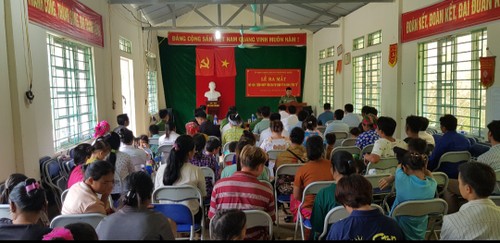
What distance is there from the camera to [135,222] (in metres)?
1.87

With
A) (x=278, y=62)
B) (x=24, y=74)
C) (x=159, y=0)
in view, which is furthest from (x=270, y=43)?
(x=24, y=74)

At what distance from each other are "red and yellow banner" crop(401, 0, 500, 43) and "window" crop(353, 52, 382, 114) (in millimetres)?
1206

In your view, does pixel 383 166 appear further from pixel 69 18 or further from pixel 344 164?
pixel 69 18

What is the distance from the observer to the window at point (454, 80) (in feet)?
16.1

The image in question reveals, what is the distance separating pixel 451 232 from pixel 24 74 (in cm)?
Answer: 384

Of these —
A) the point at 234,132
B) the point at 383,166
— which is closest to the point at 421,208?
the point at 383,166

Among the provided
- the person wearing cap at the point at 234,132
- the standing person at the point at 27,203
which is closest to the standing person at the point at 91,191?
the standing person at the point at 27,203

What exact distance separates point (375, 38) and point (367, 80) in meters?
0.92

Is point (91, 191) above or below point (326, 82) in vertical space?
below

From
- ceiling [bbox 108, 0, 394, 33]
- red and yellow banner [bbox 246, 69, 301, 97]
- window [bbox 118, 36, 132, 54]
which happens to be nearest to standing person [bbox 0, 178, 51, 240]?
ceiling [bbox 108, 0, 394, 33]

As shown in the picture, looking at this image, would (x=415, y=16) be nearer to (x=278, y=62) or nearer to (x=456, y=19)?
(x=456, y=19)

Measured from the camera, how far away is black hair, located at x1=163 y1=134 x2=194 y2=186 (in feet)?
9.75

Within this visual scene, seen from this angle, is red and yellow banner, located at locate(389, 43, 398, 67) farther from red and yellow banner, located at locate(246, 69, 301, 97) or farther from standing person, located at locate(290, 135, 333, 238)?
red and yellow banner, located at locate(246, 69, 301, 97)

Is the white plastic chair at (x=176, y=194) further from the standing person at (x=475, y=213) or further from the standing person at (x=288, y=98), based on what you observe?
the standing person at (x=288, y=98)
